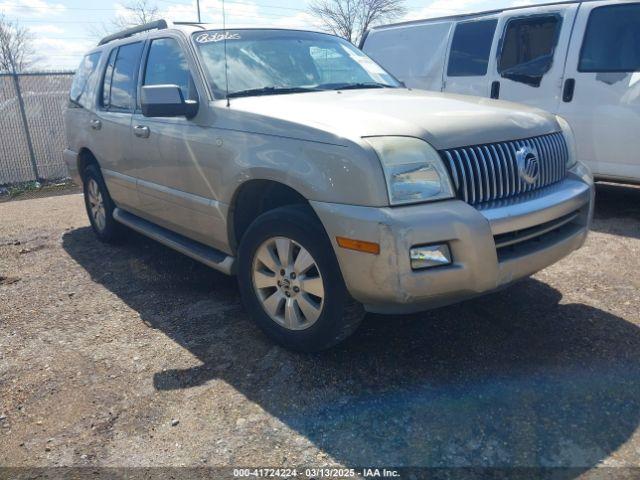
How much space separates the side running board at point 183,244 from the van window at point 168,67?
1006 mm

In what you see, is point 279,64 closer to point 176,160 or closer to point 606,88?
point 176,160

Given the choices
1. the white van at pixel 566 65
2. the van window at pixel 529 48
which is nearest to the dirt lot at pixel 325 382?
the white van at pixel 566 65

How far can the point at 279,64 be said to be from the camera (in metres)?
3.70

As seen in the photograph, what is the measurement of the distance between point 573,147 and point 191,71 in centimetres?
247

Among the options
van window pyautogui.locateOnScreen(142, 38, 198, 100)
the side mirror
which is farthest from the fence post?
the side mirror

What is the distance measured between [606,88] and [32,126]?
8.80 meters

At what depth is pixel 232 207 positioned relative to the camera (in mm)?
3322

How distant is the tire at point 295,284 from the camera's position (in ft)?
9.12

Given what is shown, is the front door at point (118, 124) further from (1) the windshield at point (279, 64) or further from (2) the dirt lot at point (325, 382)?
(1) the windshield at point (279, 64)

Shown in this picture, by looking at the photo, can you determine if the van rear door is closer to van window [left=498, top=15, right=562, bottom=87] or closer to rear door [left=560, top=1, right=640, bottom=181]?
van window [left=498, top=15, right=562, bottom=87]

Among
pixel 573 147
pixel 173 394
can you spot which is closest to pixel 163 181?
pixel 173 394

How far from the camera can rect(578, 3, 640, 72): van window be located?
5324mm

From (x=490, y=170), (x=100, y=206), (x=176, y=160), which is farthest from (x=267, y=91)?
(x=100, y=206)

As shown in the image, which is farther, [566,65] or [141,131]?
[566,65]
